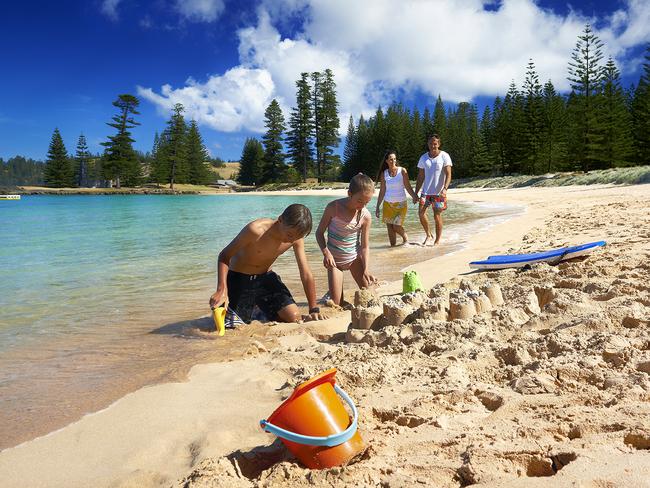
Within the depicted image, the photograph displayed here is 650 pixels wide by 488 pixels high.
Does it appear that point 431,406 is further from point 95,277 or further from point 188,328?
point 95,277

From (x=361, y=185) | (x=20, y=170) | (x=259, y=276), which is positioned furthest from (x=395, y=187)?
(x=20, y=170)

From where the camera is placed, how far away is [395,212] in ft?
25.8

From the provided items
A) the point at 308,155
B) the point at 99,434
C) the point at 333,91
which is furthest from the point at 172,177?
the point at 99,434

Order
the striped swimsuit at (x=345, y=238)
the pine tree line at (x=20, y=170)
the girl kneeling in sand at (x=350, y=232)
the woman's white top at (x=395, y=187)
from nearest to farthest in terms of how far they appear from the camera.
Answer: the girl kneeling in sand at (x=350, y=232) < the striped swimsuit at (x=345, y=238) < the woman's white top at (x=395, y=187) < the pine tree line at (x=20, y=170)

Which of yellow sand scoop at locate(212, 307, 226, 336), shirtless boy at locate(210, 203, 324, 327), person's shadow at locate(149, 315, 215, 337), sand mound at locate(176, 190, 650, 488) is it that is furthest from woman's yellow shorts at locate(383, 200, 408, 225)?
yellow sand scoop at locate(212, 307, 226, 336)

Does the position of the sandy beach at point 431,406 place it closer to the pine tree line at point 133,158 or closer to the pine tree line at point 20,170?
the pine tree line at point 133,158

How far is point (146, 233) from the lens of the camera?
43.4 ft

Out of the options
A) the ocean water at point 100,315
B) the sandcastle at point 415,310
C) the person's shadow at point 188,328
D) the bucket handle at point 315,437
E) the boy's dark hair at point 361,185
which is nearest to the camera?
the bucket handle at point 315,437

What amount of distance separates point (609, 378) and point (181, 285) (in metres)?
5.09

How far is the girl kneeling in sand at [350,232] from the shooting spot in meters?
4.68

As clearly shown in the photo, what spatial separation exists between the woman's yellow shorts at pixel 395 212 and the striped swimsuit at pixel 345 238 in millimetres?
2897

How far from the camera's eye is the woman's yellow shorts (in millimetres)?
7742

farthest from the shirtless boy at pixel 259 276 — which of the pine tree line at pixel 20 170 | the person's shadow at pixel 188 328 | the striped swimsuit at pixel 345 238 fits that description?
the pine tree line at pixel 20 170

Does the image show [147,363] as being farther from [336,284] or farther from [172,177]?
[172,177]
